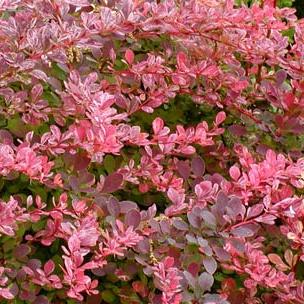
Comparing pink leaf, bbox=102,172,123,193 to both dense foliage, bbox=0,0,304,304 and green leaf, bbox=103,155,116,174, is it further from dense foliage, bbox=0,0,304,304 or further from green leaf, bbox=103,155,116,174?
green leaf, bbox=103,155,116,174

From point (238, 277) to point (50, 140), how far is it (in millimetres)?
547

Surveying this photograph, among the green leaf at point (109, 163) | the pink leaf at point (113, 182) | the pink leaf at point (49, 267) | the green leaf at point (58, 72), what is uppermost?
the green leaf at point (58, 72)

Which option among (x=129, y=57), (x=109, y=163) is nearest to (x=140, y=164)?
(x=109, y=163)

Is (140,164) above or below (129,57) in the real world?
below

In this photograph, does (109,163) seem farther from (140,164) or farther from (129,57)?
(129,57)

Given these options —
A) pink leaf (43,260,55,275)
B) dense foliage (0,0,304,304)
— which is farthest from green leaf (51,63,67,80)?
pink leaf (43,260,55,275)

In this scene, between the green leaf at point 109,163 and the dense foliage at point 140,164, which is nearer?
the dense foliage at point 140,164

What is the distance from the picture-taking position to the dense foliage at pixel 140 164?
1364 mm

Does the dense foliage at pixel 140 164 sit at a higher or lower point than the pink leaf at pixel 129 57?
lower

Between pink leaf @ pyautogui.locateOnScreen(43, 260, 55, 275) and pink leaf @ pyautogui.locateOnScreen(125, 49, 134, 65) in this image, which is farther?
pink leaf @ pyautogui.locateOnScreen(125, 49, 134, 65)

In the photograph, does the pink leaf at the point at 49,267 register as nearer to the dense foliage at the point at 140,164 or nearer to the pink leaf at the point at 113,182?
the dense foliage at the point at 140,164

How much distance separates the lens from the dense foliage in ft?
4.48

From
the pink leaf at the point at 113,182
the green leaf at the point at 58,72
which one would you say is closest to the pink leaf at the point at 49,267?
the pink leaf at the point at 113,182

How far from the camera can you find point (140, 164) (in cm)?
156
